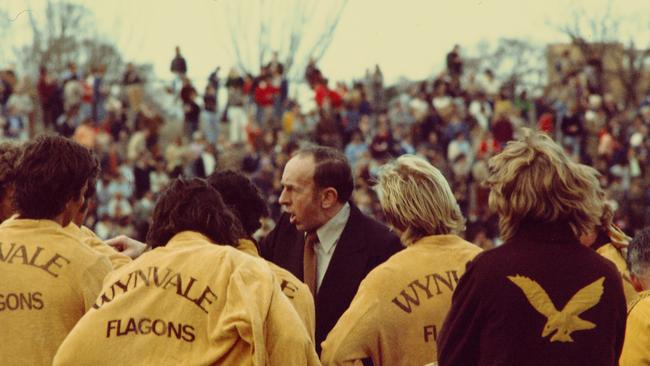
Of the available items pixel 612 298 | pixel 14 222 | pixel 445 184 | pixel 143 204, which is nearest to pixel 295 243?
pixel 445 184

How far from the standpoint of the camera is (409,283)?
19.2 ft

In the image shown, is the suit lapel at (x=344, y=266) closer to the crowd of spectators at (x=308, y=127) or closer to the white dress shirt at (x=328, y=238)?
the white dress shirt at (x=328, y=238)

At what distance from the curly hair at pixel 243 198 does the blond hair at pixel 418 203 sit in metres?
0.66

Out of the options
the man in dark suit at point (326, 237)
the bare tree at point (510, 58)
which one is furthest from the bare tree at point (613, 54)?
the man in dark suit at point (326, 237)

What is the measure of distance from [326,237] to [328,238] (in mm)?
11

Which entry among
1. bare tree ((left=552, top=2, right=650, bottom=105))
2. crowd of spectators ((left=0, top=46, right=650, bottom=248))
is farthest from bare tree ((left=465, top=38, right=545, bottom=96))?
crowd of spectators ((left=0, top=46, right=650, bottom=248))

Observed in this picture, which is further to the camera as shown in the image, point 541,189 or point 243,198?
point 243,198

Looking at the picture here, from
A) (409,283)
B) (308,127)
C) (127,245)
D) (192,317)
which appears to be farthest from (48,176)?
(308,127)

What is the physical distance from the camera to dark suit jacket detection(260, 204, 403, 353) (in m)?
6.71

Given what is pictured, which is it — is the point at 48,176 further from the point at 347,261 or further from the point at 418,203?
the point at 347,261

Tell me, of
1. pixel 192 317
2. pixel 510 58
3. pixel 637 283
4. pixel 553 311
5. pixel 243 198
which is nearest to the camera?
pixel 553 311

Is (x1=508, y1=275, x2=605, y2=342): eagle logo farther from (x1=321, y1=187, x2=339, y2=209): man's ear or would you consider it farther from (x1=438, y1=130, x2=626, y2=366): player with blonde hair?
(x1=321, y1=187, x2=339, y2=209): man's ear

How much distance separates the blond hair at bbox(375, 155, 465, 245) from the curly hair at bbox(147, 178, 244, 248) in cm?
88

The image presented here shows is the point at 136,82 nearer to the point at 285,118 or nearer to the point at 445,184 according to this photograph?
the point at 285,118
